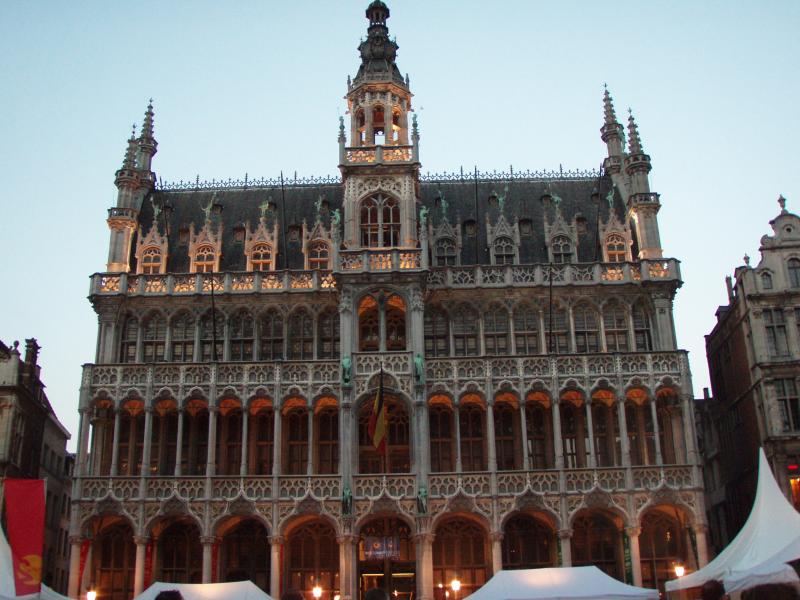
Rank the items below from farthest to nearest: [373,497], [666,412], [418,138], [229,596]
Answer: [418,138] → [666,412] → [373,497] → [229,596]

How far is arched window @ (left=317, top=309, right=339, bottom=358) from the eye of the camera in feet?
158

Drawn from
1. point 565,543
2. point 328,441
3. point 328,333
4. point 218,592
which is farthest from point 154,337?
point 565,543

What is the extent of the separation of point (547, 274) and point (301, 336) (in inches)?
517

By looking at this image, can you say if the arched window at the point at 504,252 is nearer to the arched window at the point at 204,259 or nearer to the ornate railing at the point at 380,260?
the ornate railing at the point at 380,260

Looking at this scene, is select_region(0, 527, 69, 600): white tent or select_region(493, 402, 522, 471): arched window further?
select_region(493, 402, 522, 471): arched window

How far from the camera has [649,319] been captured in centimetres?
4812

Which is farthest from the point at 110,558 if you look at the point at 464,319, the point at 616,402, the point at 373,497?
the point at 616,402

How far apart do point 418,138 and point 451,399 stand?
562 inches

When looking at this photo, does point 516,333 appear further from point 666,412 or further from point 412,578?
point 412,578

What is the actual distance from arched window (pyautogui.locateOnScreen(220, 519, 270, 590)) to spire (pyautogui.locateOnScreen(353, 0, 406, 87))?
80.5ft

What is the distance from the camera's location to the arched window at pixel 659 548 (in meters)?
43.9

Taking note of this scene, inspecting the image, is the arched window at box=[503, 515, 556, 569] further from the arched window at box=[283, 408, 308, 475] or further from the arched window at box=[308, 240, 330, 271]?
the arched window at box=[308, 240, 330, 271]

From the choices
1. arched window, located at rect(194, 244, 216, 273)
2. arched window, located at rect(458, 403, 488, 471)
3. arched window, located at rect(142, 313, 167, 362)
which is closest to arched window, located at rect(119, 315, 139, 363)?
arched window, located at rect(142, 313, 167, 362)

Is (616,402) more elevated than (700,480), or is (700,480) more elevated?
(616,402)
